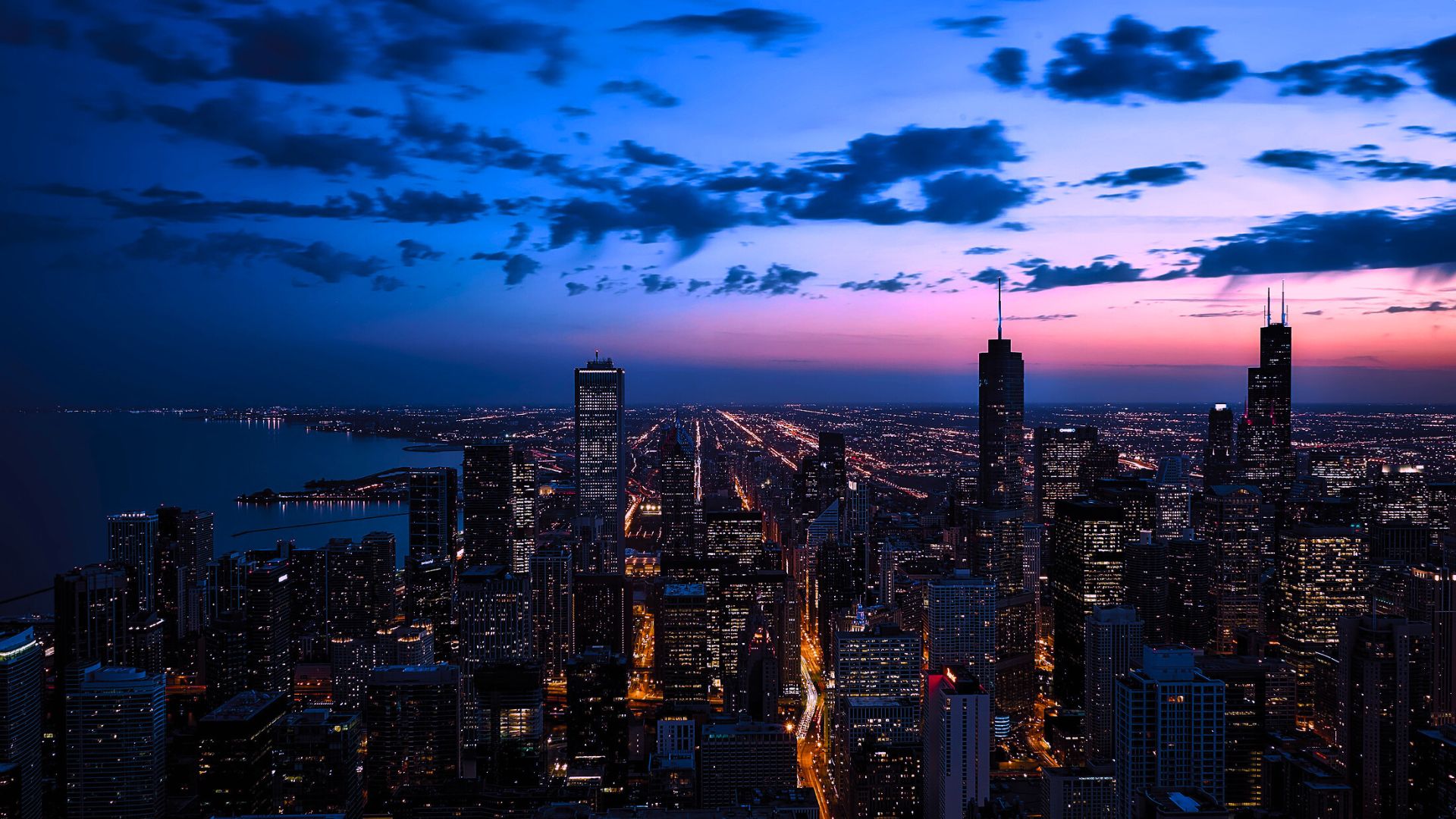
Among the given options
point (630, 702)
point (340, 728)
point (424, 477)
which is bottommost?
point (630, 702)

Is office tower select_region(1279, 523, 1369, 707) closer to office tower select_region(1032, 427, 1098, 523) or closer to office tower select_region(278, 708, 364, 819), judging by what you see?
office tower select_region(1032, 427, 1098, 523)

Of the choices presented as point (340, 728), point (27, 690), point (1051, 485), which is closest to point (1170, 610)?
point (1051, 485)

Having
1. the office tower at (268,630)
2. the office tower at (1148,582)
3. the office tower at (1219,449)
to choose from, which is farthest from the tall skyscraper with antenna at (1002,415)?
the office tower at (268,630)

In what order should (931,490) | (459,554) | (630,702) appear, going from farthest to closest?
(931,490) → (459,554) → (630,702)

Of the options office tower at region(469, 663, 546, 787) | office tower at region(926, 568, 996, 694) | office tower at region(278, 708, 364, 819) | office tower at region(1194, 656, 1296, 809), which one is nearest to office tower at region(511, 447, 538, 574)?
office tower at region(469, 663, 546, 787)

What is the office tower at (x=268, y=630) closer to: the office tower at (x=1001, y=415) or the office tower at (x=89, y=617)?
the office tower at (x=89, y=617)

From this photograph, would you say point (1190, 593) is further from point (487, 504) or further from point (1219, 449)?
point (487, 504)

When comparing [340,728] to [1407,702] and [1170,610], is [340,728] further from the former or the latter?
[1170,610]
